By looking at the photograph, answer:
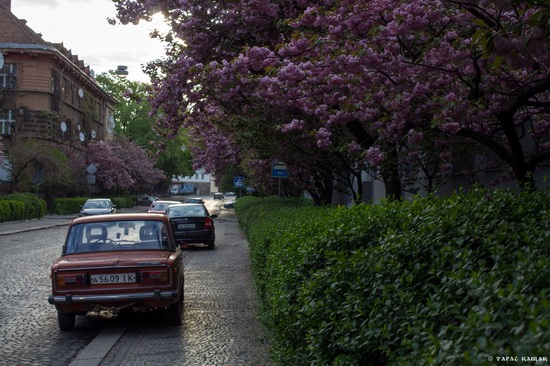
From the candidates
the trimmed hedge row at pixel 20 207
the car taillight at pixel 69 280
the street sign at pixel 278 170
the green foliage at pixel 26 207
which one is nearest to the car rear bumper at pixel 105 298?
the car taillight at pixel 69 280

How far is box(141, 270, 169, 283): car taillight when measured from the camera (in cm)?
913

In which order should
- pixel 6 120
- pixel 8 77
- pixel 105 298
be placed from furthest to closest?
pixel 8 77
pixel 6 120
pixel 105 298

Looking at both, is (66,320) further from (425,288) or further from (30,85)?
(30,85)

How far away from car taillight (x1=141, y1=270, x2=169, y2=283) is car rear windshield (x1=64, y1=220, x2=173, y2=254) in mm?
833

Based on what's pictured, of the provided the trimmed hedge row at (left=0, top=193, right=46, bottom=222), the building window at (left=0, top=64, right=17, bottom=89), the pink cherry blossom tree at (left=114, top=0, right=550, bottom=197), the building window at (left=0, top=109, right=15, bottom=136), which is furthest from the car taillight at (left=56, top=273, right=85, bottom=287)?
the building window at (left=0, top=64, right=17, bottom=89)

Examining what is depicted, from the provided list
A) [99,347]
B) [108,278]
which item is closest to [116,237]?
[108,278]

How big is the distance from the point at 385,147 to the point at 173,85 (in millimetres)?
5688

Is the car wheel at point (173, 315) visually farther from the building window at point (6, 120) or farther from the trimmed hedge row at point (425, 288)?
the building window at point (6, 120)

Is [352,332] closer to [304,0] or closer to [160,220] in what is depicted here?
[160,220]

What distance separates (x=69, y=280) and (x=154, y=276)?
3.44 ft

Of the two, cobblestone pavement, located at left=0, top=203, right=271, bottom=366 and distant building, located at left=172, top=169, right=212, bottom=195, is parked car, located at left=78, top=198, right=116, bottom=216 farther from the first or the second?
distant building, located at left=172, top=169, right=212, bottom=195

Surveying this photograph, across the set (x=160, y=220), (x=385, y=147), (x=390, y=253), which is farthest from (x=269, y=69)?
(x=390, y=253)

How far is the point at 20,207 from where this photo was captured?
139 ft

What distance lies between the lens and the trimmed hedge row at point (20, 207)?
4018cm
